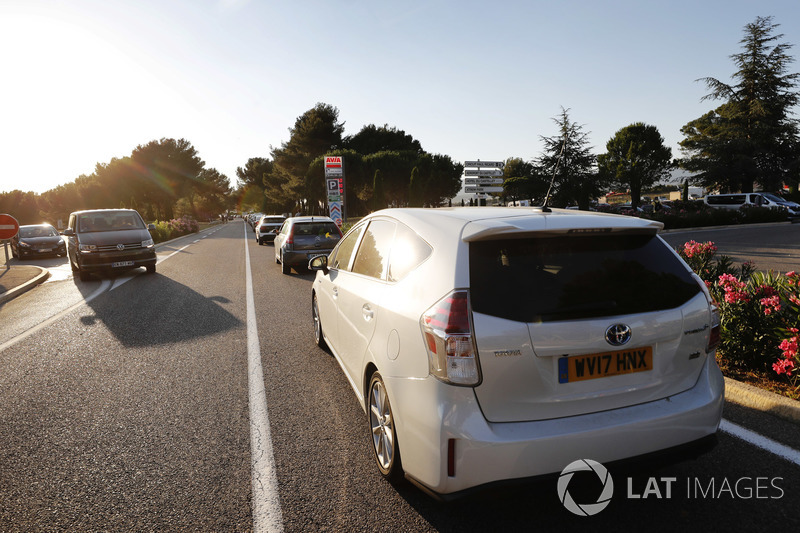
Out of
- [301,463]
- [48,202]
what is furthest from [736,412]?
[48,202]

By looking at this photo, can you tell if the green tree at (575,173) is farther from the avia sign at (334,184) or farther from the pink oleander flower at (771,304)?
the pink oleander flower at (771,304)

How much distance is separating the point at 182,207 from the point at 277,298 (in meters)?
104

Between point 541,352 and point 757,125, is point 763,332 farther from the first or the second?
point 757,125

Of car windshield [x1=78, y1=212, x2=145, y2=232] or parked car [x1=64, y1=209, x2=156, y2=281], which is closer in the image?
parked car [x1=64, y1=209, x2=156, y2=281]

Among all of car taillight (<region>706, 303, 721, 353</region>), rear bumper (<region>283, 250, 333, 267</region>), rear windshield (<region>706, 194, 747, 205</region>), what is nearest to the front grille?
rear bumper (<region>283, 250, 333, 267</region>)

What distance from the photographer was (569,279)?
7.66 feet

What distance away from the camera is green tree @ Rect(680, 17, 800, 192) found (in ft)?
143

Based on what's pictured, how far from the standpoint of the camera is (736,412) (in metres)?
3.61

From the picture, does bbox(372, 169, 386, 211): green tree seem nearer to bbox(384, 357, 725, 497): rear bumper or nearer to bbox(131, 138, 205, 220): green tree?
bbox(131, 138, 205, 220): green tree

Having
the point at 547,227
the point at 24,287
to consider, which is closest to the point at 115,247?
the point at 24,287

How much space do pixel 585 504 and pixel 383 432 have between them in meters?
1.18

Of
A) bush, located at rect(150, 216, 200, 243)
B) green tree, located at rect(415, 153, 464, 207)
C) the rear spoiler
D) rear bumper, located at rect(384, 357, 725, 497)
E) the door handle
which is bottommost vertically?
bush, located at rect(150, 216, 200, 243)

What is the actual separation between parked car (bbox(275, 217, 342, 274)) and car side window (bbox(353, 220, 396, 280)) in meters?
8.82

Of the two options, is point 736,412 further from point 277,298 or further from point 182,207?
point 182,207
